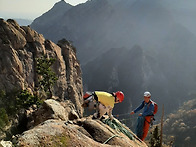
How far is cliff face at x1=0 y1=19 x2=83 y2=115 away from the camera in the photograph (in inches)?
1046

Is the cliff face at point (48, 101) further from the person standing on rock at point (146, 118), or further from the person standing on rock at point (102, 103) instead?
the person standing on rock at point (146, 118)

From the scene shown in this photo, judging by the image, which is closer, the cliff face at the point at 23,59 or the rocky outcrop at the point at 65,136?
the rocky outcrop at the point at 65,136

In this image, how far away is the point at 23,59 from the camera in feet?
102

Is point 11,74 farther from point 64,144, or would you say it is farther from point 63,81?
point 64,144

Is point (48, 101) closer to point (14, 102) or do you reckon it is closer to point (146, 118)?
point (146, 118)

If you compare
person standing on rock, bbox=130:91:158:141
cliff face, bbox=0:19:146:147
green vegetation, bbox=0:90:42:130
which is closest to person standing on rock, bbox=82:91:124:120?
cliff face, bbox=0:19:146:147

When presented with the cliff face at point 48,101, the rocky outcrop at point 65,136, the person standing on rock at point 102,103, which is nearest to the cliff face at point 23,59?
the cliff face at point 48,101

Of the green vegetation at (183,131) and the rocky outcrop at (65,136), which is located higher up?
the rocky outcrop at (65,136)

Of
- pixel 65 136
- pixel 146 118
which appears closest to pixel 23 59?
pixel 146 118

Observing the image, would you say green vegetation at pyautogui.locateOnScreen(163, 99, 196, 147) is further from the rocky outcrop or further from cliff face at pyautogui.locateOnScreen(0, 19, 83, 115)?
the rocky outcrop

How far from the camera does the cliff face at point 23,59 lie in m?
26.6

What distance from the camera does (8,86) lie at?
25.3 metres

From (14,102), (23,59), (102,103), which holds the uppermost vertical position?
(102,103)

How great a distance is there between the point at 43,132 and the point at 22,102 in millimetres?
19314
